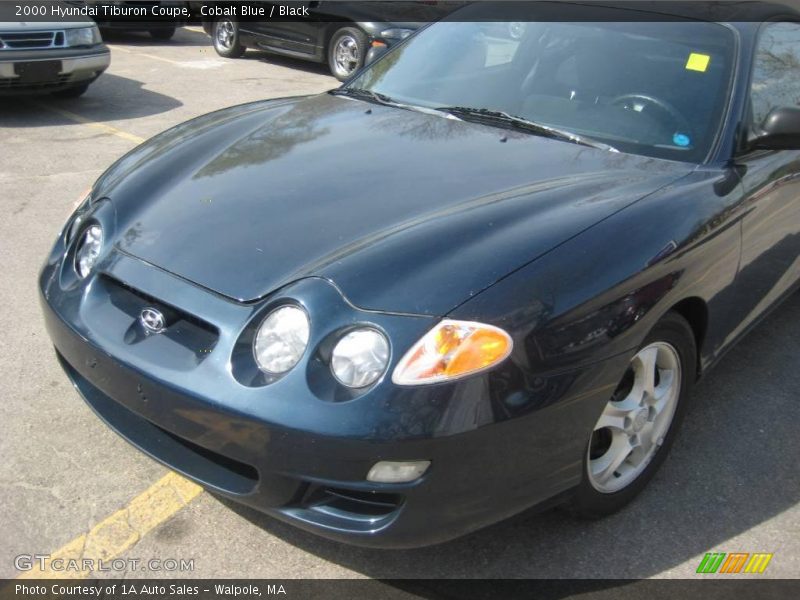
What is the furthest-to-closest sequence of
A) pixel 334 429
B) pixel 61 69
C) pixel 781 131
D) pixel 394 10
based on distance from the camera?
pixel 394 10 → pixel 61 69 → pixel 781 131 → pixel 334 429

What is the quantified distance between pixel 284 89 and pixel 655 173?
292 inches

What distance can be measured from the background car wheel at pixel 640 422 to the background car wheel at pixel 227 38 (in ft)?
32.0

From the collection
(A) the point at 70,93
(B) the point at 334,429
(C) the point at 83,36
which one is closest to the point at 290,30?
(A) the point at 70,93

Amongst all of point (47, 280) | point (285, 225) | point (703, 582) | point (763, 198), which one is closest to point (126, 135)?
point (47, 280)

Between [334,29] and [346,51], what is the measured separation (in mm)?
338

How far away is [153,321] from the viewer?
235cm

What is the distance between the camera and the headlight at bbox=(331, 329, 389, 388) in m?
2.05

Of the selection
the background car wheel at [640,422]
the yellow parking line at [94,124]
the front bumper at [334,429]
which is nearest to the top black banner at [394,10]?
the yellow parking line at [94,124]

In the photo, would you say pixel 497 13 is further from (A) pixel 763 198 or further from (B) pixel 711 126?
(A) pixel 763 198

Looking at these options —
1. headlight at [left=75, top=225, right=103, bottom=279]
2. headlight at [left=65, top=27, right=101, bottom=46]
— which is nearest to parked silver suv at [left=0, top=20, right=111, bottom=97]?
headlight at [left=65, top=27, right=101, bottom=46]

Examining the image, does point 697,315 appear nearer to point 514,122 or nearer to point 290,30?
point 514,122

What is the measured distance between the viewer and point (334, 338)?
82.9 inches

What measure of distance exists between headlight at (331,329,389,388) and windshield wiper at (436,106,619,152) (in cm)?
139

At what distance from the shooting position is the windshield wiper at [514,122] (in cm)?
305
